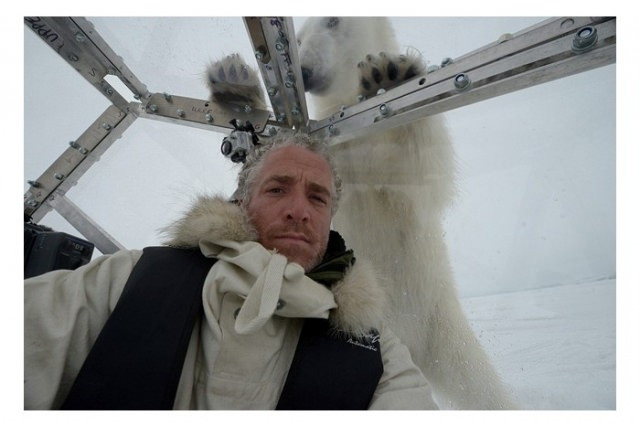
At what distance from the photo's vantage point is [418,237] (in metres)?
1.52

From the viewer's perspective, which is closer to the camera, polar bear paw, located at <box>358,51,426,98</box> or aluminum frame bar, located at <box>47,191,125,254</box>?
polar bear paw, located at <box>358,51,426,98</box>

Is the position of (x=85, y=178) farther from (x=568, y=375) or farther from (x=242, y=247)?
(x=568, y=375)

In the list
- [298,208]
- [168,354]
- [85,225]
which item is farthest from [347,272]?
[85,225]

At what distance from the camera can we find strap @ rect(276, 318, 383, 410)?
2.23 feet

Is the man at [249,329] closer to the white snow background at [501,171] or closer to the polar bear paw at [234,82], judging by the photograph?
the white snow background at [501,171]

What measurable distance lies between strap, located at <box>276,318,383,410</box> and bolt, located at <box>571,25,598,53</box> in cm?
95

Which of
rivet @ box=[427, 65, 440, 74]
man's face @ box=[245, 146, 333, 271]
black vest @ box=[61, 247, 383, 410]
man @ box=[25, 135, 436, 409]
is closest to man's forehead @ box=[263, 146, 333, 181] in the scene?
man's face @ box=[245, 146, 333, 271]

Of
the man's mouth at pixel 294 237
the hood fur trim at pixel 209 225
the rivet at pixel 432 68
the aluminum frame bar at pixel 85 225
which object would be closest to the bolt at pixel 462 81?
the rivet at pixel 432 68

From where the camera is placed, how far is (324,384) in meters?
0.69

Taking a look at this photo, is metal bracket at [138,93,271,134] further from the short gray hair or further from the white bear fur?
the white bear fur

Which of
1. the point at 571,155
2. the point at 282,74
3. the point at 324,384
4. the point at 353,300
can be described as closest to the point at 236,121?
the point at 282,74

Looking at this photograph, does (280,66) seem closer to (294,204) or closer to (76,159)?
(294,204)

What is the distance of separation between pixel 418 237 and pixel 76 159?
1890 millimetres

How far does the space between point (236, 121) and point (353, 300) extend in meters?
0.94
